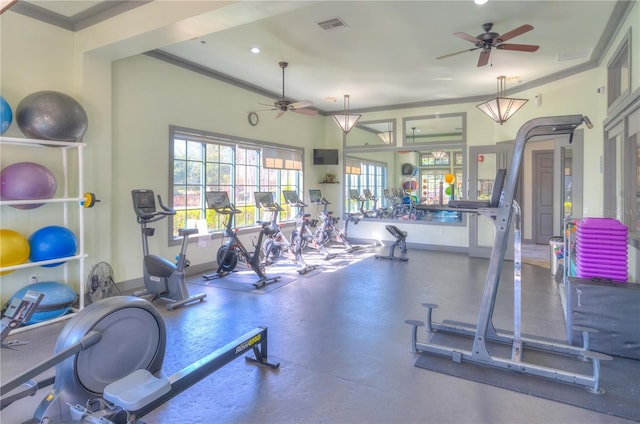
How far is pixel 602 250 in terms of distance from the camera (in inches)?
132

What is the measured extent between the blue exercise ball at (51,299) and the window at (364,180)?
679 centimetres

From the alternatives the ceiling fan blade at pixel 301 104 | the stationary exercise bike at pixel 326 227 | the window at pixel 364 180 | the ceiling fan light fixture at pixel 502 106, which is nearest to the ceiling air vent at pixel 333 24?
the ceiling fan blade at pixel 301 104

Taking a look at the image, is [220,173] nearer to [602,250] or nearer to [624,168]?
[602,250]

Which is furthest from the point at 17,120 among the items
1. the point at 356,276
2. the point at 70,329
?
the point at 356,276

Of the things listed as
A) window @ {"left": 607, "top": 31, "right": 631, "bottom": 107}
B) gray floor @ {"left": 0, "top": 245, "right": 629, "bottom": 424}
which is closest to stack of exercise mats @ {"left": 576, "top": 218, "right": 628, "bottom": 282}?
gray floor @ {"left": 0, "top": 245, "right": 629, "bottom": 424}

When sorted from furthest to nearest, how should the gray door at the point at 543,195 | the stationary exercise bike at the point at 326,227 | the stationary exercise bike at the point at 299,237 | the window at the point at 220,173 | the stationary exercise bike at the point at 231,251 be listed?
the gray door at the point at 543,195 → the stationary exercise bike at the point at 326,227 → the stationary exercise bike at the point at 299,237 → the window at the point at 220,173 → the stationary exercise bike at the point at 231,251

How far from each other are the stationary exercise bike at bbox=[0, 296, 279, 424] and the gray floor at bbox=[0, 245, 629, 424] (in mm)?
297

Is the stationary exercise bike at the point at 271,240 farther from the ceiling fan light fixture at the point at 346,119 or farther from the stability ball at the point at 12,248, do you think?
the stability ball at the point at 12,248

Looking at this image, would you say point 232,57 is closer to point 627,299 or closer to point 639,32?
point 639,32

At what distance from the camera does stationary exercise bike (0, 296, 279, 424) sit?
1.87 m

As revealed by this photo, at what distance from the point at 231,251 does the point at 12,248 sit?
279cm

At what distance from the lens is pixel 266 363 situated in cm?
292

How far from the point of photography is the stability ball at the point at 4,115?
3454mm

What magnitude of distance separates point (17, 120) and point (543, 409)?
17.1 ft
